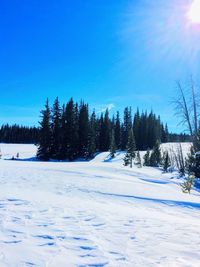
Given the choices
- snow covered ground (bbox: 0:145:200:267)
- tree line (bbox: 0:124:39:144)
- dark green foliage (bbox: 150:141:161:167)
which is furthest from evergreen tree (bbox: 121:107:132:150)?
snow covered ground (bbox: 0:145:200:267)

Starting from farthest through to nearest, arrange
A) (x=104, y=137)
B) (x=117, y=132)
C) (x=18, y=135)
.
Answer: (x=18, y=135)
(x=117, y=132)
(x=104, y=137)

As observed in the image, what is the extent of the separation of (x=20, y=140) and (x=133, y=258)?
4444 inches

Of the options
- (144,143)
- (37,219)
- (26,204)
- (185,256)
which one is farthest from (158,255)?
(144,143)

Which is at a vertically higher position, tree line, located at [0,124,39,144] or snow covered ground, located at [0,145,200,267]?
tree line, located at [0,124,39,144]

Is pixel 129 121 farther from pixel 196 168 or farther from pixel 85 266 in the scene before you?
pixel 85 266

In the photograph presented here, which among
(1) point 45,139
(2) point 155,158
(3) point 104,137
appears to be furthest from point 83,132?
(2) point 155,158

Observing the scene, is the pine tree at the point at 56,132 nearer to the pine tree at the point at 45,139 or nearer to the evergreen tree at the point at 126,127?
the pine tree at the point at 45,139

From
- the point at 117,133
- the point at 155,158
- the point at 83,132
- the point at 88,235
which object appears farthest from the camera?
the point at 117,133

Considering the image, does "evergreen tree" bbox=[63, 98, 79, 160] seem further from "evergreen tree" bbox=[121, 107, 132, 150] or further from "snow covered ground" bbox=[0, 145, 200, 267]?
"snow covered ground" bbox=[0, 145, 200, 267]

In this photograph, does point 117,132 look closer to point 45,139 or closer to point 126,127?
point 126,127

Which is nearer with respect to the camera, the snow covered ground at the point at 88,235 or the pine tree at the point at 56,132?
the snow covered ground at the point at 88,235

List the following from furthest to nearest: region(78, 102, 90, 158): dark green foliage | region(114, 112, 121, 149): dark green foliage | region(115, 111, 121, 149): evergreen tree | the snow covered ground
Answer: region(115, 111, 121, 149): evergreen tree < region(114, 112, 121, 149): dark green foliage < region(78, 102, 90, 158): dark green foliage < the snow covered ground

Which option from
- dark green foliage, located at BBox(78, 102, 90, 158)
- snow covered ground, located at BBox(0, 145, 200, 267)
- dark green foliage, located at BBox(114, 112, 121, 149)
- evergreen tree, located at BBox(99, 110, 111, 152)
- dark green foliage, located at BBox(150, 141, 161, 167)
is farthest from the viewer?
dark green foliage, located at BBox(114, 112, 121, 149)

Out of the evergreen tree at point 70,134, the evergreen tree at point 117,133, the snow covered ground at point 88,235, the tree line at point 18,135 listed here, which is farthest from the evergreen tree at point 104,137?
the snow covered ground at point 88,235
